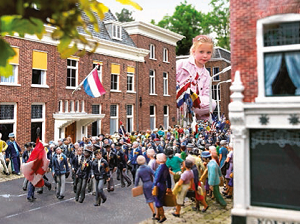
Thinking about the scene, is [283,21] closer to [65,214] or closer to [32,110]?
[65,214]

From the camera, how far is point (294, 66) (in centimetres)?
564

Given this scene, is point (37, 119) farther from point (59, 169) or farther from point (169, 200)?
point (169, 200)

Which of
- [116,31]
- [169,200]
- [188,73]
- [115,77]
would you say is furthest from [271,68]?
[188,73]

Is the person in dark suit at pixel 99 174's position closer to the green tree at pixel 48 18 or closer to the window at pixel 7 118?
the green tree at pixel 48 18

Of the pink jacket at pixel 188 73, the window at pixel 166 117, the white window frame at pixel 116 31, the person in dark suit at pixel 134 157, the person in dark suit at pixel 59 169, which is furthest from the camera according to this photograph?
the pink jacket at pixel 188 73

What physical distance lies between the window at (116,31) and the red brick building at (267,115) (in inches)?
668

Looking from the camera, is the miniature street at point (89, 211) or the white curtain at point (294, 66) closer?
the white curtain at point (294, 66)

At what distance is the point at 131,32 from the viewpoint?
24.2 meters

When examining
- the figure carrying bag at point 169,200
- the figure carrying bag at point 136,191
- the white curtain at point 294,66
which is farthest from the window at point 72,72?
the white curtain at point 294,66

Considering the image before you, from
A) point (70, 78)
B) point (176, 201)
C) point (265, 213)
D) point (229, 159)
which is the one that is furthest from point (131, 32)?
point (265, 213)

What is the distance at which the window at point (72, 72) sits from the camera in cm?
1831

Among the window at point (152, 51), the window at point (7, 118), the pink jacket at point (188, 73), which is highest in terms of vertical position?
the window at point (152, 51)

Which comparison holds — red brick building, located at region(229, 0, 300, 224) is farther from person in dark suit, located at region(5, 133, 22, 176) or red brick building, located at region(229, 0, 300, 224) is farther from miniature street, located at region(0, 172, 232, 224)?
person in dark suit, located at region(5, 133, 22, 176)

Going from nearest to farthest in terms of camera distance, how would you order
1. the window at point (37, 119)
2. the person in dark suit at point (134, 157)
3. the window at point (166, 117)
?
the person in dark suit at point (134, 157) < the window at point (37, 119) < the window at point (166, 117)
